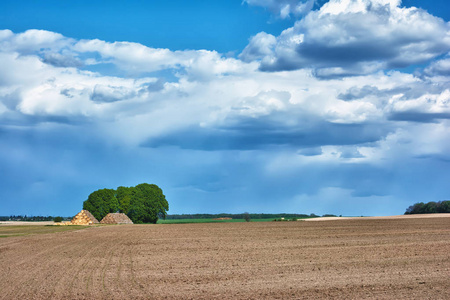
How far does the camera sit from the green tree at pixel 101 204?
105m

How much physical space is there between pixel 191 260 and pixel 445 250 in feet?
48.2

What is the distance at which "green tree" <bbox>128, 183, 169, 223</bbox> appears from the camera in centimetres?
10544

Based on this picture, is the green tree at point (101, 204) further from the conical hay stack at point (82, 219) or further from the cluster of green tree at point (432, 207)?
the cluster of green tree at point (432, 207)

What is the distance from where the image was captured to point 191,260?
83.4ft

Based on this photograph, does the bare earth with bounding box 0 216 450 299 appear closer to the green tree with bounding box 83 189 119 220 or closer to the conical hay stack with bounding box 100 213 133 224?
the conical hay stack with bounding box 100 213 133 224

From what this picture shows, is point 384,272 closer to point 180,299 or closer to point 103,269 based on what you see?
point 180,299

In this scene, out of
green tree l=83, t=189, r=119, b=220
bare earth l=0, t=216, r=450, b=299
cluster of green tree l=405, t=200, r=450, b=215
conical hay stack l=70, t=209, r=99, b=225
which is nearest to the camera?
bare earth l=0, t=216, r=450, b=299

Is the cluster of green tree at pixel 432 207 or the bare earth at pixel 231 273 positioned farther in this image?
the cluster of green tree at pixel 432 207

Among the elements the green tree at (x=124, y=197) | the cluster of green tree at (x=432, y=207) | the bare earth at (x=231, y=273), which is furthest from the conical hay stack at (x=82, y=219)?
the cluster of green tree at (x=432, y=207)

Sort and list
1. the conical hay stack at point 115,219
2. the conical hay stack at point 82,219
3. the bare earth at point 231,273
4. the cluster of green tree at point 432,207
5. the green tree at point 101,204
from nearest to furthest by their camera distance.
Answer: the bare earth at point 231,273, the conical hay stack at point 82,219, the conical hay stack at point 115,219, the green tree at point 101,204, the cluster of green tree at point 432,207

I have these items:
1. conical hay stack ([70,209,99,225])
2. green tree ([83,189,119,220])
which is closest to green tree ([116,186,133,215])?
green tree ([83,189,119,220])

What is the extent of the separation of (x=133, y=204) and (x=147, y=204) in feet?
9.51

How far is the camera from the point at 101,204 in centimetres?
10506

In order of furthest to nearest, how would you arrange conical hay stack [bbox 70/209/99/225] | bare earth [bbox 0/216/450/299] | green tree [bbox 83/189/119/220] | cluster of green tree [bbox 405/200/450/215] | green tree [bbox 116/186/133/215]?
cluster of green tree [bbox 405/200/450/215]
green tree [bbox 116/186/133/215]
green tree [bbox 83/189/119/220]
conical hay stack [bbox 70/209/99/225]
bare earth [bbox 0/216/450/299]
